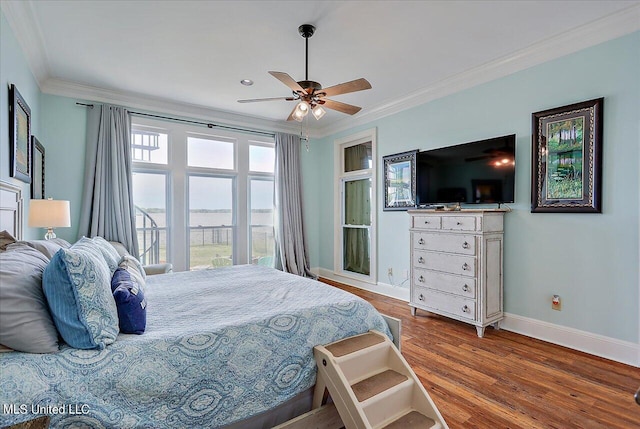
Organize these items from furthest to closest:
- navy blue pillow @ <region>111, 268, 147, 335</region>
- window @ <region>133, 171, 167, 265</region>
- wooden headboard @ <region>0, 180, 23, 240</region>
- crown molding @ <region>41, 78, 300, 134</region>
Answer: window @ <region>133, 171, 167, 265</region> → crown molding @ <region>41, 78, 300, 134</region> → wooden headboard @ <region>0, 180, 23, 240</region> → navy blue pillow @ <region>111, 268, 147, 335</region>

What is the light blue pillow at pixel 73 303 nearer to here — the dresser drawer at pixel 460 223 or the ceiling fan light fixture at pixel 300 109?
the ceiling fan light fixture at pixel 300 109

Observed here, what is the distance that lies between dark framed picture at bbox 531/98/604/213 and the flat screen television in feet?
0.72

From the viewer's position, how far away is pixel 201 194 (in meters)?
4.88

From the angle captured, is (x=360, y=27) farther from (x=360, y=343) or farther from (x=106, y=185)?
(x=106, y=185)

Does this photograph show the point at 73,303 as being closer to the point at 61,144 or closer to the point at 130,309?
the point at 130,309

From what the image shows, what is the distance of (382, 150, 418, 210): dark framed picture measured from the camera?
4211 mm

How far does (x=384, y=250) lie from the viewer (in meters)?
4.66

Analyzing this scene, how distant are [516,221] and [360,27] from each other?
7.83 ft

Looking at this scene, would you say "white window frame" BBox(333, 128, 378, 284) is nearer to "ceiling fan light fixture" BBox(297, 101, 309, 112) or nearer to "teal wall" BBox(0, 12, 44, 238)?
"ceiling fan light fixture" BBox(297, 101, 309, 112)

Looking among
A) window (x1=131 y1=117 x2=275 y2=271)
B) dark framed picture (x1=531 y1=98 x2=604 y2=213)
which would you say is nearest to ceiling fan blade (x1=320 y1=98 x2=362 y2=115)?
dark framed picture (x1=531 y1=98 x2=604 y2=213)

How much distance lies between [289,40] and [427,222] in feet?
7.72

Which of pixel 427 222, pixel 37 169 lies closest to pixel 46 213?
pixel 37 169

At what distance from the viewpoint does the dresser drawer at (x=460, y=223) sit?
123 inches

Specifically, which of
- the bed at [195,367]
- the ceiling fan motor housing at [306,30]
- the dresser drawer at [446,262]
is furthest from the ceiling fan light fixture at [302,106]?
the dresser drawer at [446,262]
